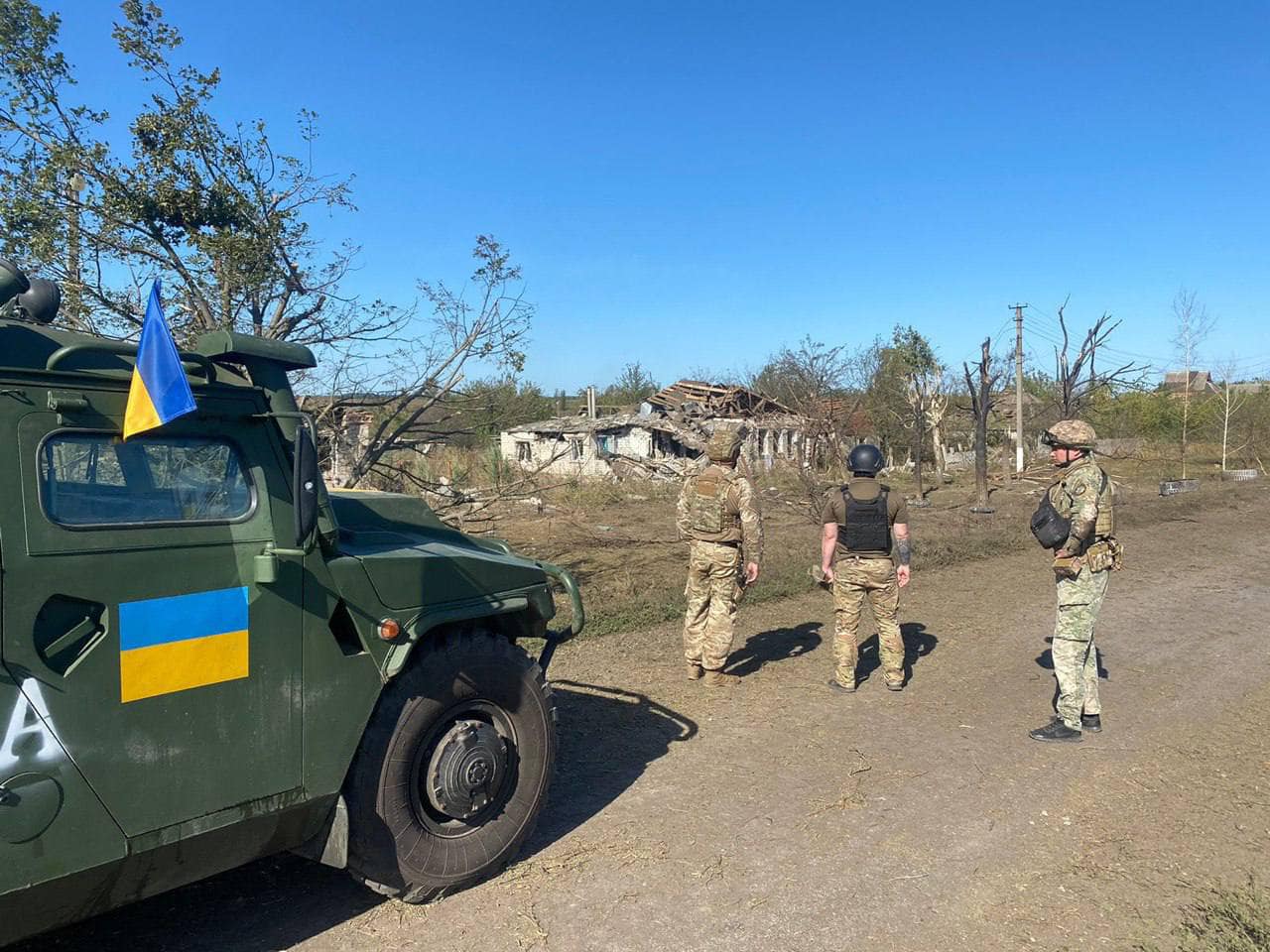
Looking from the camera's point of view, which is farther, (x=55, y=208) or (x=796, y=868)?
(x=55, y=208)

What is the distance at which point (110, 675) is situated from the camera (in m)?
2.60

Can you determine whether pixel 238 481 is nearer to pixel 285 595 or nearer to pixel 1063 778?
pixel 285 595

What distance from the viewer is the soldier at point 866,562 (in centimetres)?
655

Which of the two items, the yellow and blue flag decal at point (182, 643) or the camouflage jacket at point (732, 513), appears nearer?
the yellow and blue flag decal at point (182, 643)

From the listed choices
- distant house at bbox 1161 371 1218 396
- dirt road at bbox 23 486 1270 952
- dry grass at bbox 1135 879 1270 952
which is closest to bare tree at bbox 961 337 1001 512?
dirt road at bbox 23 486 1270 952

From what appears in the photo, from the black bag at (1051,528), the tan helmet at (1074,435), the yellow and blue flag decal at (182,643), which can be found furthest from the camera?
the tan helmet at (1074,435)

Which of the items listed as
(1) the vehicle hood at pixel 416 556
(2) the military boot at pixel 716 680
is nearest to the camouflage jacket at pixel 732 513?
(2) the military boot at pixel 716 680

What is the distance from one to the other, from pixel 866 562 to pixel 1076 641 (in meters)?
1.53

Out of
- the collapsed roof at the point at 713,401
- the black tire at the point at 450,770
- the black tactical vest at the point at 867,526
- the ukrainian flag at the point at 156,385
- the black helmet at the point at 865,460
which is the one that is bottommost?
the black tire at the point at 450,770

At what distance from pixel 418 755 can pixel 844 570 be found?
13.1 feet

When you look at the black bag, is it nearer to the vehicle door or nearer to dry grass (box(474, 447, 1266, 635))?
dry grass (box(474, 447, 1266, 635))

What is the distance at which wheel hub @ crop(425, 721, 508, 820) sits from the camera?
11.7ft

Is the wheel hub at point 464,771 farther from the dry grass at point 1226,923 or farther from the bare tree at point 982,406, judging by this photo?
the bare tree at point 982,406

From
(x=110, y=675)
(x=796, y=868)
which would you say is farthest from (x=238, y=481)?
(x=796, y=868)
